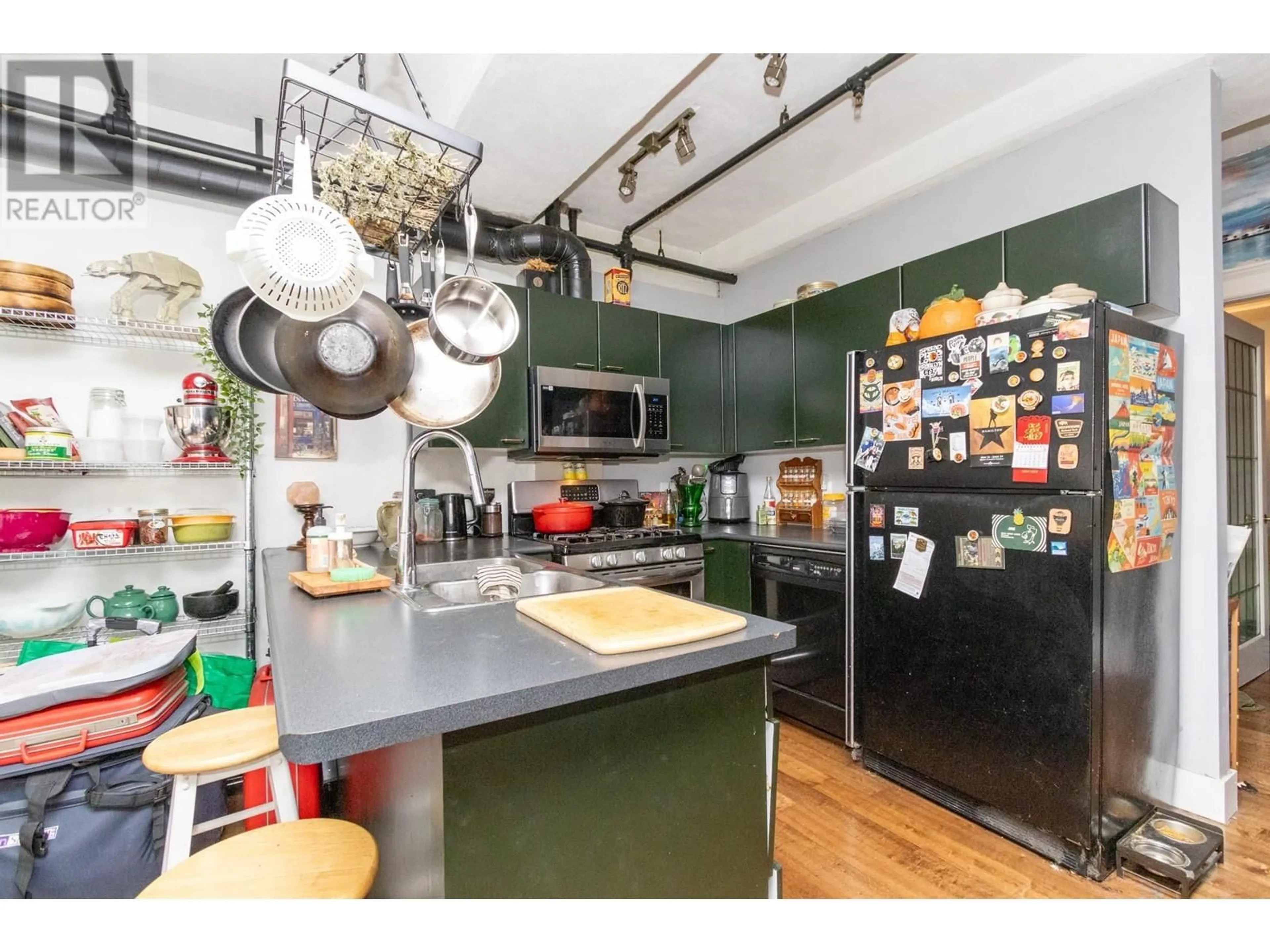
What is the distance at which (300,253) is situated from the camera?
881 millimetres

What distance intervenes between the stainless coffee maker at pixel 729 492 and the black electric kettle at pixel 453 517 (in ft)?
4.92

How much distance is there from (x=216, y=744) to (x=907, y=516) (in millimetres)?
2150

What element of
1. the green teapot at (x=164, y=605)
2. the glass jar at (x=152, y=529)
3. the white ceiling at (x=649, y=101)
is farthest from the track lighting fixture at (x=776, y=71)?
the green teapot at (x=164, y=605)

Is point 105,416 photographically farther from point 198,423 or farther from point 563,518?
point 563,518

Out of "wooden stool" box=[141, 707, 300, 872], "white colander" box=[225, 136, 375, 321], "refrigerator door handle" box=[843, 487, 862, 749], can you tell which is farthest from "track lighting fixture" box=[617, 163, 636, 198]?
"wooden stool" box=[141, 707, 300, 872]

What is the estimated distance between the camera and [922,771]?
211 centimetres

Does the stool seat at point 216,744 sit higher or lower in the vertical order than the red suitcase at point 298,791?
higher

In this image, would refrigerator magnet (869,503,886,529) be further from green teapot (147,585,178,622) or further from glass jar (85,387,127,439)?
glass jar (85,387,127,439)

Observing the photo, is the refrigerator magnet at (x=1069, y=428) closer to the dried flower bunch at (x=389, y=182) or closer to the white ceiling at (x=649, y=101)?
the white ceiling at (x=649, y=101)

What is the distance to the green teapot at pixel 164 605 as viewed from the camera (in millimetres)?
2168

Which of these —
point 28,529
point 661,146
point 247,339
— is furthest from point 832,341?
point 28,529
